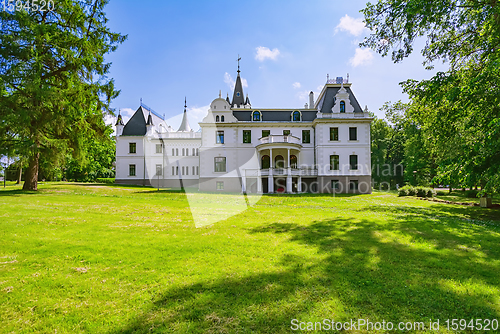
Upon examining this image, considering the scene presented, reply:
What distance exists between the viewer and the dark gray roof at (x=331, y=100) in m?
31.7

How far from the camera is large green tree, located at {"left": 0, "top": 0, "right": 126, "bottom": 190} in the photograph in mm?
16594

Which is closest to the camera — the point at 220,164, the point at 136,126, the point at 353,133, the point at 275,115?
the point at 353,133

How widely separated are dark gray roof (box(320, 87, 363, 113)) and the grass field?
2528 cm

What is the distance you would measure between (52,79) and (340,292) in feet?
81.2

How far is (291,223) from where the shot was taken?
33.1ft

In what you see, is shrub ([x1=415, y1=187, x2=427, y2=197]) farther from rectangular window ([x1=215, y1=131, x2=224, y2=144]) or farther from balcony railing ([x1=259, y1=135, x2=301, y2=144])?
rectangular window ([x1=215, y1=131, x2=224, y2=144])

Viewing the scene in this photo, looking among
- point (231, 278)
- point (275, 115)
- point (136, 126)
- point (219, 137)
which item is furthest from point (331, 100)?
point (136, 126)

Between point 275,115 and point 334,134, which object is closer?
point 334,134

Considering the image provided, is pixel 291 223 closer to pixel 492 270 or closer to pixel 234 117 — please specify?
pixel 492 270

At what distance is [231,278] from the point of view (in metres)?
4.67

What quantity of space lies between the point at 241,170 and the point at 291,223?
71.1 ft

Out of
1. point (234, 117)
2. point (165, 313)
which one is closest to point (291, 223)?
point (165, 313)

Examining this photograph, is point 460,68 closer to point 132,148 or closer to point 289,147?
point 289,147

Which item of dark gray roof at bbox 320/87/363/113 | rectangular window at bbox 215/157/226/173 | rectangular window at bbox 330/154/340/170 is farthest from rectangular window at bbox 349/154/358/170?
rectangular window at bbox 215/157/226/173
